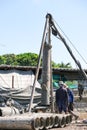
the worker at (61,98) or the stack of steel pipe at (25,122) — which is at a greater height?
the worker at (61,98)

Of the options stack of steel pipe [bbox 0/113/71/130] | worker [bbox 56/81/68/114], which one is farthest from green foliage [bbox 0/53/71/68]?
stack of steel pipe [bbox 0/113/71/130]

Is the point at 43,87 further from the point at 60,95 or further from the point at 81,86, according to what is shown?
the point at 81,86

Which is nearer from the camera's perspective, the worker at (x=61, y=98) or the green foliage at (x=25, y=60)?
the worker at (x=61, y=98)

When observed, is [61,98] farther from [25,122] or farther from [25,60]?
[25,60]

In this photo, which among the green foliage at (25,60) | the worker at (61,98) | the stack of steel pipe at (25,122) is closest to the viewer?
the stack of steel pipe at (25,122)

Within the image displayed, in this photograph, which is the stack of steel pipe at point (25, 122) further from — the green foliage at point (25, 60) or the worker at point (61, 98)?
the green foliage at point (25, 60)

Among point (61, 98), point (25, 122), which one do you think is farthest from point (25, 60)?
point (25, 122)

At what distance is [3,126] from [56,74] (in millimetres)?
20693

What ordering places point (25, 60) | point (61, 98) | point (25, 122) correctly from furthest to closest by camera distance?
point (25, 60) → point (61, 98) → point (25, 122)

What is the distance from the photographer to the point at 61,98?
19.0 meters

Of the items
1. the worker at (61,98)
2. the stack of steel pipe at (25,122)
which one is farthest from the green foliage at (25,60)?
the stack of steel pipe at (25,122)

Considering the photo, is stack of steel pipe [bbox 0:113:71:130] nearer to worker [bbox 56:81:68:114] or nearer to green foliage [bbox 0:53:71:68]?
worker [bbox 56:81:68:114]

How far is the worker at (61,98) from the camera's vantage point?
1892 centimetres

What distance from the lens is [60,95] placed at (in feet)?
62.3
